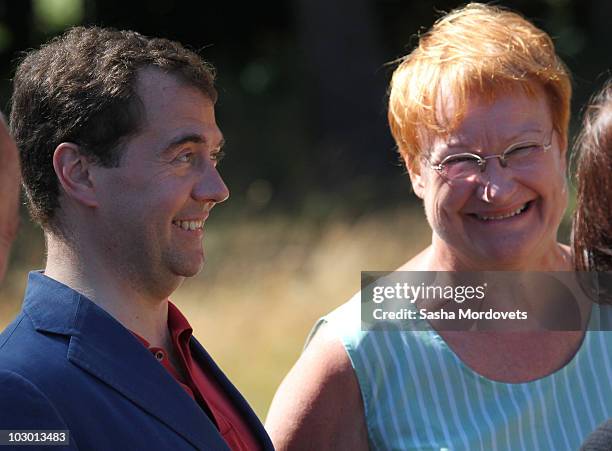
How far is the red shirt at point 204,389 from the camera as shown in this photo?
7.89 feet

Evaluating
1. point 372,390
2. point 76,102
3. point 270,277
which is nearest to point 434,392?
point 372,390

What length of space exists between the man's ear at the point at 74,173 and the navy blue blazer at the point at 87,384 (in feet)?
0.63

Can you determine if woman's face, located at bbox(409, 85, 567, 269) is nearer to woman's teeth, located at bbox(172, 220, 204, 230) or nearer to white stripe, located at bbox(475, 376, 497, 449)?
white stripe, located at bbox(475, 376, 497, 449)

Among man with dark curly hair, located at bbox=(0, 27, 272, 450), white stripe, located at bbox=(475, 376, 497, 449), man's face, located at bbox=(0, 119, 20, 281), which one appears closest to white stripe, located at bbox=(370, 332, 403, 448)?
white stripe, located at bbox=(475, 376, 497, 449)

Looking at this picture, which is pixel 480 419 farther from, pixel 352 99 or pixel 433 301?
pixel 352 99

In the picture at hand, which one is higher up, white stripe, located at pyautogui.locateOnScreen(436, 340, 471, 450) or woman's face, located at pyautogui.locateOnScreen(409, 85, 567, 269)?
woman's face, located at pyautogui.locateOnScreen(409, 85, 567, 269)

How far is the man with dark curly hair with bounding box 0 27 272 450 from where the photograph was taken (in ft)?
6.99

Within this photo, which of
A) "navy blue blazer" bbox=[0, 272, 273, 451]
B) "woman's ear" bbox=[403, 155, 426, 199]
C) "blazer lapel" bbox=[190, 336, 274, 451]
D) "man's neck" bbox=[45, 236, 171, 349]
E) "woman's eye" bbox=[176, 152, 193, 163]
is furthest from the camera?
"woman's ear" bbox=[403, 155, 426, 199]

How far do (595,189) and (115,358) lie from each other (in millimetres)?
1217

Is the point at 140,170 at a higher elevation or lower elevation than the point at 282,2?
lower

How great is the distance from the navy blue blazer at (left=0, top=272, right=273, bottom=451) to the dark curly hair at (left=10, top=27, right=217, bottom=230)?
26 cm

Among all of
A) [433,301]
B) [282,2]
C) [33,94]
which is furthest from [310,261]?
[282,2]

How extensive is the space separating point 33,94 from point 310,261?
527 centimetres

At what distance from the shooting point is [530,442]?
9.06 ft
